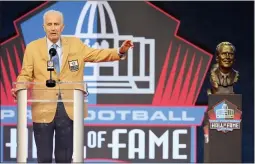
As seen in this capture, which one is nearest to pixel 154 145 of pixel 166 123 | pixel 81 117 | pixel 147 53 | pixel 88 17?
pixel 166 123

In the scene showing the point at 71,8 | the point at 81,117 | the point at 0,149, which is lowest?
the point at 0,149

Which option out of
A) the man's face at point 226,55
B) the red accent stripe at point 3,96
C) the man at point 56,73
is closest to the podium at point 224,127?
the man's face at point 226,55

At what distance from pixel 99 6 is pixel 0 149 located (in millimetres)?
1973

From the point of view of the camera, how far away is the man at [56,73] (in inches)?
182

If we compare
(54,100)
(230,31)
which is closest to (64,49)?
(54,100)

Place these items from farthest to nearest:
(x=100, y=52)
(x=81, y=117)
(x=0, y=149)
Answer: (x=0, y=149) < (x=100, y=52) < (x=81, y=117)

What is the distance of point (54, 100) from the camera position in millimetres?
4586

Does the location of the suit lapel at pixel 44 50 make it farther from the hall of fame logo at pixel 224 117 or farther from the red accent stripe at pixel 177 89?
the red accent stripe at pixel 177 89

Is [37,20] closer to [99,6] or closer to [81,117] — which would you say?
[99,6]

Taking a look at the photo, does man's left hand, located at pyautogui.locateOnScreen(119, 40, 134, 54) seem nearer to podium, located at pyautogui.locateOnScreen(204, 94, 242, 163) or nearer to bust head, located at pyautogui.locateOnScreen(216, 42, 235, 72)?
podium, located at pyautogui.locateOnScreen(204, 94, 242, 163)

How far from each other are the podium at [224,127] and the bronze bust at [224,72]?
0.22 meters

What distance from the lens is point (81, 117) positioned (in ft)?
15.0

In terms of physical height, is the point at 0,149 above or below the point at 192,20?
below

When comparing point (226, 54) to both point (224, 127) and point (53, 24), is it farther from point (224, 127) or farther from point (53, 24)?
point (53, 24)
